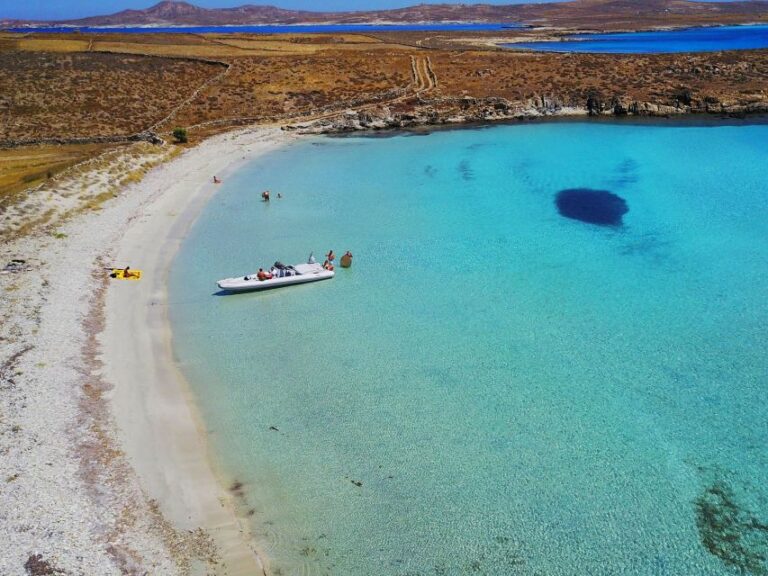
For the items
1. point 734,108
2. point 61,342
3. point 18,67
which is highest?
point 18,67

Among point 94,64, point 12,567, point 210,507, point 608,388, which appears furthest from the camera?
point 94,64

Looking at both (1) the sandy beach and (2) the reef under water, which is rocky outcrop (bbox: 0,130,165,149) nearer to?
(1) the sandy beach

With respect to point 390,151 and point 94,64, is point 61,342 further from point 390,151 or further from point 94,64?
point 94,64

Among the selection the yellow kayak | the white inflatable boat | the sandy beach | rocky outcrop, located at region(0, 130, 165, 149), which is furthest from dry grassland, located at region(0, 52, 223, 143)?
the white inflatable boat

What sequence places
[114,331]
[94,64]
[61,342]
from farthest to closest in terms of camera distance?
[94,64] < [114,331] < [61,342]

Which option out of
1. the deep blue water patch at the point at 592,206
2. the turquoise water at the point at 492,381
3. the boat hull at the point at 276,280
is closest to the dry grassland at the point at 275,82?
the turquoise water at the point at 492,381

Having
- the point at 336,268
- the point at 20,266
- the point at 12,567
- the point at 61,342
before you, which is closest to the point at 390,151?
the point at 336,268

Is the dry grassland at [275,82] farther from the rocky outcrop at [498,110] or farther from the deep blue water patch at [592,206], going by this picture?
the deep blue water patch at [592,206]

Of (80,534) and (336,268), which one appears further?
(336,268)
